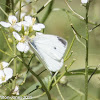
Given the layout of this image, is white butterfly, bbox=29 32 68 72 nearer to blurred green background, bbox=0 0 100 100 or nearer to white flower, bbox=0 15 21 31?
white flower, bbox=0 15 21 31

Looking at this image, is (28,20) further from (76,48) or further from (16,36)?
(76,48)

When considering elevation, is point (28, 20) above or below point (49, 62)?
above

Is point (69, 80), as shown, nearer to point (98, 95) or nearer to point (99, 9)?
point (98, 95)

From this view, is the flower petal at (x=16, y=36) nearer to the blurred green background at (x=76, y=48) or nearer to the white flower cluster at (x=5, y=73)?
the white flower cluster at (x=5, y=73)

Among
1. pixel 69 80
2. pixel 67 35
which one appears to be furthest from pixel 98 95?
pixel 67 35

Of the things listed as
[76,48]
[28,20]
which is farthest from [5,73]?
[76,48]

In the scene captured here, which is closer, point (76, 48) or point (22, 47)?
point (22, 47)

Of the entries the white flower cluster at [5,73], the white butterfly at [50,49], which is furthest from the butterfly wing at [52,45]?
the white flower cluster at [5,73]

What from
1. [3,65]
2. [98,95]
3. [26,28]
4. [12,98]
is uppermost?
[26,28]
